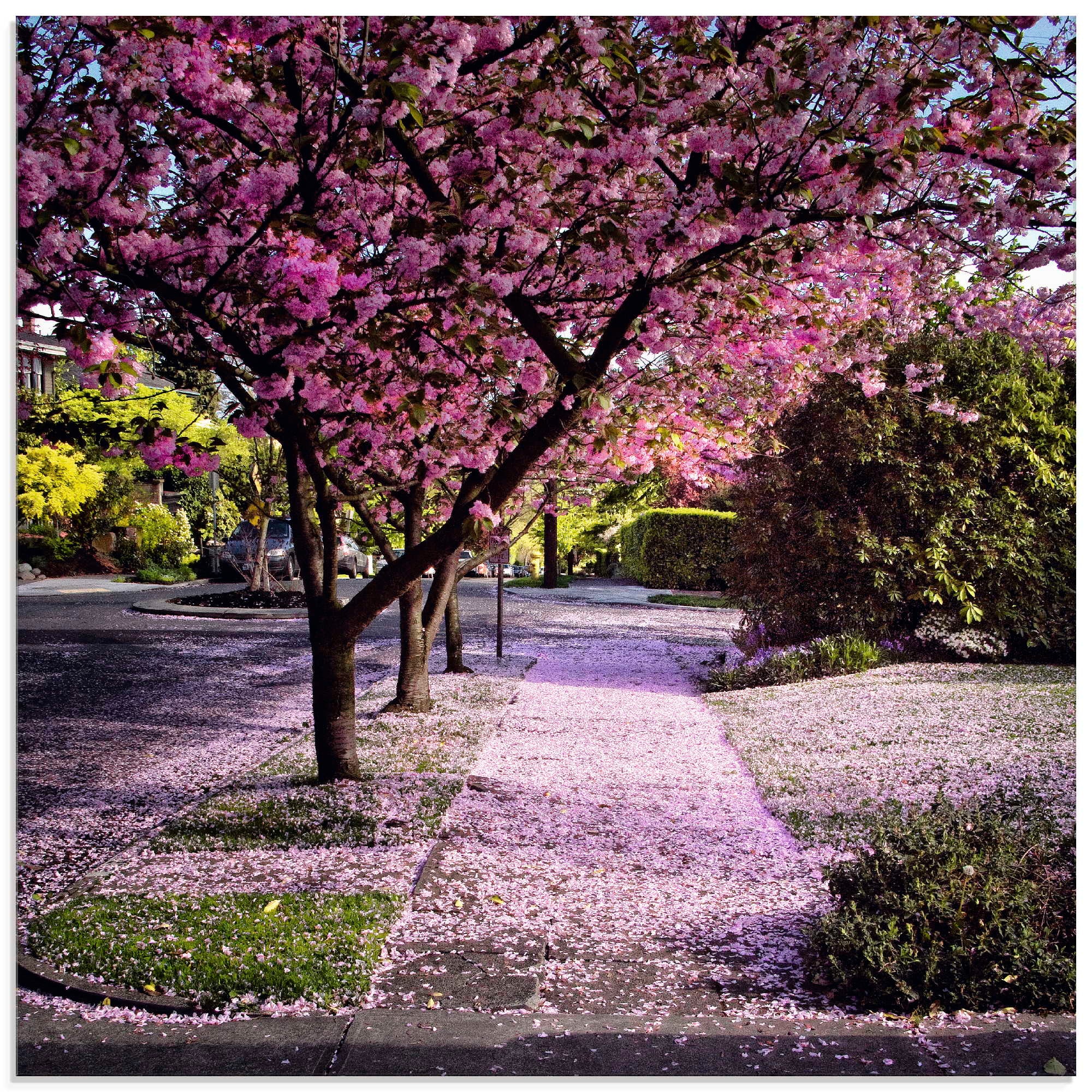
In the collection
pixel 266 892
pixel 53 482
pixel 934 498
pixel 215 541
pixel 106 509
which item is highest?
pixel 53 482

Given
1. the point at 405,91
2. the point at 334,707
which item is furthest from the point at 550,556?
the point at 405,91

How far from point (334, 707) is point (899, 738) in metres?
4.89

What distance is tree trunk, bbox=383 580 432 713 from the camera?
9.67 metres

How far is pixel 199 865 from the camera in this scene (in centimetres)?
523

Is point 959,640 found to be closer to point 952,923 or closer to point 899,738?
point 899,738

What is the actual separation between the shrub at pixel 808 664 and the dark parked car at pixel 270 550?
35.7 ft

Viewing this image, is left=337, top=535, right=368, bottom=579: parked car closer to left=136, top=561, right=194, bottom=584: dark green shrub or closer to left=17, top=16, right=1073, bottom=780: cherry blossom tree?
left=136, top=561, right=194, bottom=584: dark green shrub

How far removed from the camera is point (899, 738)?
8.70 metres

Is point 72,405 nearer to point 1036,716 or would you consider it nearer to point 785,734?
point 785,734

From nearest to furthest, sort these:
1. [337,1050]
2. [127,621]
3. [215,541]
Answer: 1. [337,1050]
2. [127,621]
3. [215,541]

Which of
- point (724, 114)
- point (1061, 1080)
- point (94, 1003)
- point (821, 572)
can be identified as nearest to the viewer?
point (1061, 1080)

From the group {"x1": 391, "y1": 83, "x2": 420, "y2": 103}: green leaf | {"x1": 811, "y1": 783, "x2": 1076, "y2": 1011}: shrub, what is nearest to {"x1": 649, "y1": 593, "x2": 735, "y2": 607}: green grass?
{"x1": 811, "y1": 783, "x2": 1076, "y2": 1011}: shrub
